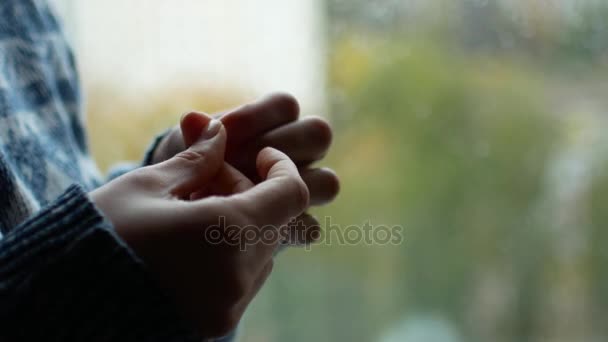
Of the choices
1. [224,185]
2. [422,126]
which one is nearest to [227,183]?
[224,185]

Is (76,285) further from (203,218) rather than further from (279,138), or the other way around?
(279,138)

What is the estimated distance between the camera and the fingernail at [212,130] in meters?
0.39

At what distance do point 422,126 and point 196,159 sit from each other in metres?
0.42

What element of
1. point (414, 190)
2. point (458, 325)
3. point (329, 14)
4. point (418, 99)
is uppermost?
point (329, 14)

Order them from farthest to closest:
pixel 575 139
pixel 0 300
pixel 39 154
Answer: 1. pixel 575 139
2. pixel 39 154
3. pixel 0 300

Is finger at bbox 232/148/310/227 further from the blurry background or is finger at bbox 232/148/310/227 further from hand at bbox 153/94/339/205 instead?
the blurry background

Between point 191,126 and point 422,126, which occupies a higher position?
point 191,126

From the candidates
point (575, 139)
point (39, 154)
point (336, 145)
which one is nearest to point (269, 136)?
point (39, 154)

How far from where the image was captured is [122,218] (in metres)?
0.29

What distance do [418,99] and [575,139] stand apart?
0.19 meters

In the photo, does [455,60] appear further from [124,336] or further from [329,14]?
[124,336]

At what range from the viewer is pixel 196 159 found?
0.35m

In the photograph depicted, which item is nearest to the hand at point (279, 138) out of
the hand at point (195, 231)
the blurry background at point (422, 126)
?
the hand at point (195, 231)

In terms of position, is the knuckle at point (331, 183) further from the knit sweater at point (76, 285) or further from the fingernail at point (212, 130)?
the knit sweater at point (76, 285)
